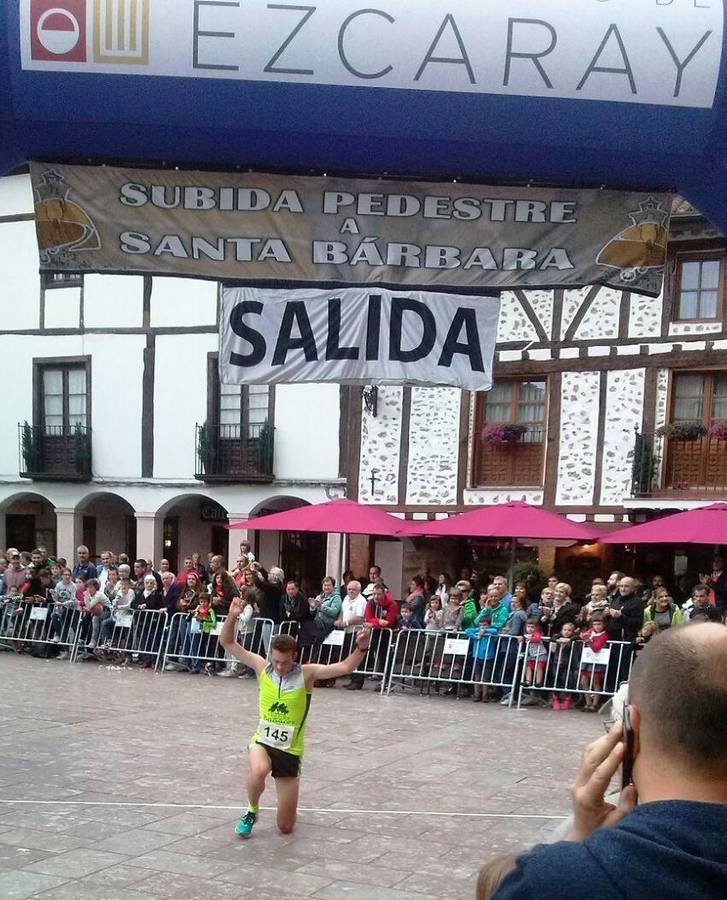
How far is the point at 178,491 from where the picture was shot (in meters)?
24.3

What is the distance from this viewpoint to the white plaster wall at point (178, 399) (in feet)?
79.0

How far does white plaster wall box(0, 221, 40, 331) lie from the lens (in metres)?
25.6

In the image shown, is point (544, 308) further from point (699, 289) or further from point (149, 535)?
point (149, 535)

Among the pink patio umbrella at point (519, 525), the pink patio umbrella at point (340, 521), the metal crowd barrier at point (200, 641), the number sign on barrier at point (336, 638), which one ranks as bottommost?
the metal crowd barrier at point (200, 641)

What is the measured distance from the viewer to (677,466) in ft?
64.5

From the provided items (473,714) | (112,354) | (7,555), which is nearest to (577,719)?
(473,714)

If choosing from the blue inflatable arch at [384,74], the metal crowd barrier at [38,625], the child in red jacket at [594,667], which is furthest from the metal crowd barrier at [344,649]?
the blue inflatable arch at [384,74]

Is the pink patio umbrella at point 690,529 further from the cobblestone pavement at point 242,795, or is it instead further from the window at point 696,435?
the window at point 696,435

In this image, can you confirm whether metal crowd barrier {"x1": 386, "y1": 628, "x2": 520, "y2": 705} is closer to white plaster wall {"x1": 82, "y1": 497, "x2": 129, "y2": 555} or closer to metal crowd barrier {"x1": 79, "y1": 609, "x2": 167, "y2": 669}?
metal crowd barrier {"x1": 79, "y1": 609, "x2": 167, "y2": 669}

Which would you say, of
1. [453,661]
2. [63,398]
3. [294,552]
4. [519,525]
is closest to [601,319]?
[519,525]

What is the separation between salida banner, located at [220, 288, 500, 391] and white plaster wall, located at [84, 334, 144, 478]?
1965cm

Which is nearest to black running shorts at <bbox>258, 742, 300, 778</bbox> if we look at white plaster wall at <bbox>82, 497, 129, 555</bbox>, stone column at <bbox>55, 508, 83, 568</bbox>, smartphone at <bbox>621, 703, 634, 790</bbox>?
smartphone at <bbox>621, 703, 634, 790</bbox>

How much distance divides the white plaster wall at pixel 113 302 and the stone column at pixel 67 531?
452cm

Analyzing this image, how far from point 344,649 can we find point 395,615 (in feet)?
3.00
